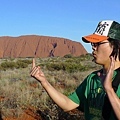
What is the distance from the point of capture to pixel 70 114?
820 centimetres

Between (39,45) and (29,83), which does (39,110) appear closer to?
(29,83)

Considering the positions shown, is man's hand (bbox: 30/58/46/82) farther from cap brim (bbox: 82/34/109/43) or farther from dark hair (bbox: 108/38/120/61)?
dark hair (bbox: 108/38/120/61)

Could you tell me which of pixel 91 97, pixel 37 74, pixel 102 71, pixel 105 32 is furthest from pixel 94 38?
pixel 37 74

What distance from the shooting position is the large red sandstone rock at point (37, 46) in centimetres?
12388

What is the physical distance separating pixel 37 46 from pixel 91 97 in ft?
414

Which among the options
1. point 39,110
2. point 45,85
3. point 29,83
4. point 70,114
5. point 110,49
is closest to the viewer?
point 110,49

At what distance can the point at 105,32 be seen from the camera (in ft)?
9.25

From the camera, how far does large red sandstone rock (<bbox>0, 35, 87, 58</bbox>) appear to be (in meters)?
124

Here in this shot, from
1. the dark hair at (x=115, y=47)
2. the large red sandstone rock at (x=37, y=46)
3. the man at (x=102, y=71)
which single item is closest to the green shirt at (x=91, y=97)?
the man at (x=102, y=71)

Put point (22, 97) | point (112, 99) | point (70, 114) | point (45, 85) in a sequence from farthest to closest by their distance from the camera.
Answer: point (22, 97)
point (70, 114)
point (45, 85)
point (112, 99)

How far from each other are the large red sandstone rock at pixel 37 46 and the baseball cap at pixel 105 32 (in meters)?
117

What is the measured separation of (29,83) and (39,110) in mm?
6974

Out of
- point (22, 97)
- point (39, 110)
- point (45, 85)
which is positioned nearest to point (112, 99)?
point (45, 85)

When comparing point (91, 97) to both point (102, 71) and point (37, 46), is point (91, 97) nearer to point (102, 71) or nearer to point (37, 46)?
point (102, 71)
